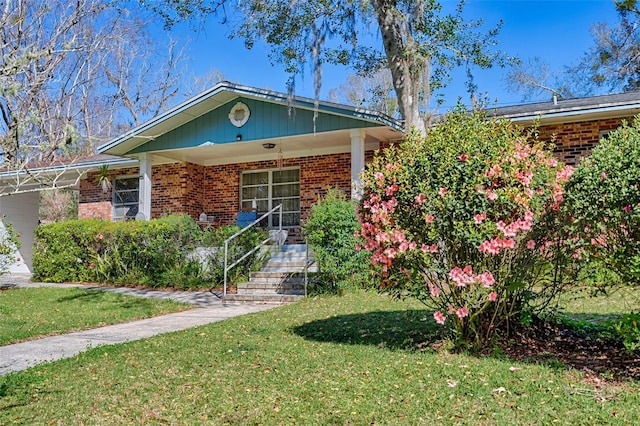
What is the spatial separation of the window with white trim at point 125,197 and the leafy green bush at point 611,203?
13.5 meters

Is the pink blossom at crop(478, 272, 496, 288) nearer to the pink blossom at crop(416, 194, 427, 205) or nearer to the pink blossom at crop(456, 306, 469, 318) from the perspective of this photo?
the pink blossom at crop(456, 306, 469, 318)

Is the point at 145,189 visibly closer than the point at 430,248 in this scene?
No

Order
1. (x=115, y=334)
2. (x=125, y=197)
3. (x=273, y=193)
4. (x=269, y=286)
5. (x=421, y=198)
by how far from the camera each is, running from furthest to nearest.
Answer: (x=125, y=197) → (x=273, y=193) → (x=269, y=286) → (x=115, y=334) → (x=421, y=198)

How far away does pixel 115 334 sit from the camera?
6.46 metres

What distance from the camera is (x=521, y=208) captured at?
3.95 meters

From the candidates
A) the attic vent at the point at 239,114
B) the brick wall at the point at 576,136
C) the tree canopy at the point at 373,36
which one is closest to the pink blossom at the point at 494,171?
the tree canopy at the point at 373,36

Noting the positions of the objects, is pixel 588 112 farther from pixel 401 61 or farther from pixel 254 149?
pixel 254 149

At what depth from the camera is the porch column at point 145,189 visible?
40.7ft

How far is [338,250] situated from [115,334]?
3.79 metres

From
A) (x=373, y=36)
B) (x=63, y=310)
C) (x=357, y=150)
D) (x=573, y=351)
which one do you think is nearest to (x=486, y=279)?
A: (x=573, y=351)

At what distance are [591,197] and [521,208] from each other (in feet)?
1.64

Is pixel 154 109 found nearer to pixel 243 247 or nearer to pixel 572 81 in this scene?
pixel 243 247

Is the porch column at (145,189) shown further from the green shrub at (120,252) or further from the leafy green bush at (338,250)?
the leafy green bush at (338,250)

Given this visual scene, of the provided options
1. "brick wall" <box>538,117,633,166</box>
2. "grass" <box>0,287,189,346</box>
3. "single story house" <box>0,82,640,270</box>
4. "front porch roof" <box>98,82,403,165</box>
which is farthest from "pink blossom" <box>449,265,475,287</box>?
"brick wall" <box>538,117,633,166</box>
